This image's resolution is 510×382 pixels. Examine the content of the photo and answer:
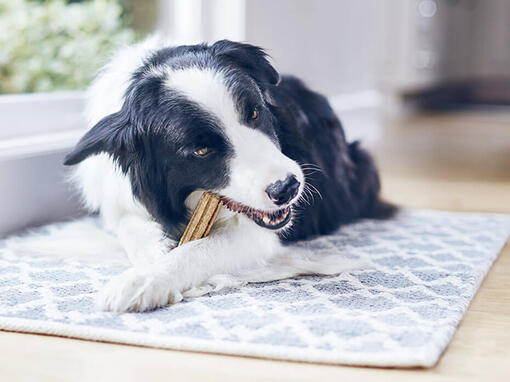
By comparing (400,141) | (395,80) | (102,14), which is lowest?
(400,141)

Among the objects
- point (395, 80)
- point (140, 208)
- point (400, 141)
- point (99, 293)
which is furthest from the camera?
point (395, 80)

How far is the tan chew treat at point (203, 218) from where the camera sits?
154 cm

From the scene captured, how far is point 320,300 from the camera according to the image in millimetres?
1373

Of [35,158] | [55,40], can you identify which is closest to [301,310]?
[35,158]

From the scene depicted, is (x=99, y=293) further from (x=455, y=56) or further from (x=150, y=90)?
(x=455, y=56)

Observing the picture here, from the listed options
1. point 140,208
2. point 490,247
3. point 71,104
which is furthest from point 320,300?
point 71,104

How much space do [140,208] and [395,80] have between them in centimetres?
407

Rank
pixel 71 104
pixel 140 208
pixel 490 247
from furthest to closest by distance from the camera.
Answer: pixel 71 104
pixel 490 247
pixel 140 208

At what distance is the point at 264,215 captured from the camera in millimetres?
1507

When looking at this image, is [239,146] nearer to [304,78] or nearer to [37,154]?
[37,154]

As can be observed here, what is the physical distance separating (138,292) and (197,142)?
354mm

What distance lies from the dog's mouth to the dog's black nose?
0.30 ft

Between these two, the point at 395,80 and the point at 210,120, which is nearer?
the point at 210,120

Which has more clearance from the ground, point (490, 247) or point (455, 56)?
point (455, 56)
